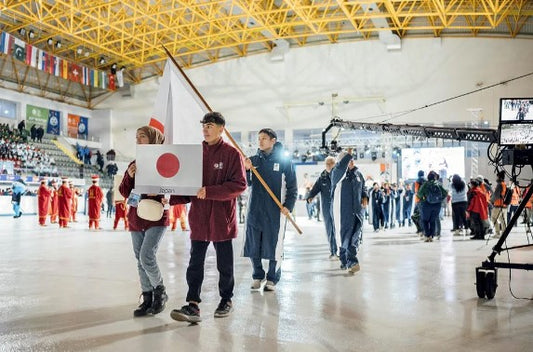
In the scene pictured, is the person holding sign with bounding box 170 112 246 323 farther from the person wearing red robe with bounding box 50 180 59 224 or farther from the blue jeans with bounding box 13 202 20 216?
the blue jeans with bounding box 13 202 20 216

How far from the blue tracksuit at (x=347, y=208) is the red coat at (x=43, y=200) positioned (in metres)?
11.7

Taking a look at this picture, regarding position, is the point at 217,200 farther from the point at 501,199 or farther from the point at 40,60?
the point at 40,60

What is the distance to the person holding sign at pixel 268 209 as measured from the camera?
454 cm

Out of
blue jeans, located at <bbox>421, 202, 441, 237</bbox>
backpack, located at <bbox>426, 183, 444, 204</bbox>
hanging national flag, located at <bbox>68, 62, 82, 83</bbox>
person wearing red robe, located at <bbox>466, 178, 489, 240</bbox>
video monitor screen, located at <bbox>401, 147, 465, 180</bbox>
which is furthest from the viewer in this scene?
hanging national flag, located at <bbox>68, 62, 82, 83</bbox>

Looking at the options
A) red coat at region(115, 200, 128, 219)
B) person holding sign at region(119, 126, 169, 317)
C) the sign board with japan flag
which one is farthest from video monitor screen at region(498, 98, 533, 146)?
red coat at region(115, 200, 128, 219)

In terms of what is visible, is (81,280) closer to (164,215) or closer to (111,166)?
(164,215)

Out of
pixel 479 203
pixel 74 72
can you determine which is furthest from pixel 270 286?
pixel 74 72

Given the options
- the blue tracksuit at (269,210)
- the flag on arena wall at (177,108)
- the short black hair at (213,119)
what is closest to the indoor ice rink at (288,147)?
the flag on arena wall at (177,108)

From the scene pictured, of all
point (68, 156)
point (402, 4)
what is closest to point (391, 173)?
point (402, 4)

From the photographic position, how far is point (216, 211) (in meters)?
3.50

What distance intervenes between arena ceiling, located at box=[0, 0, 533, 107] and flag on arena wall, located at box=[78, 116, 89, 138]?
1.89 meters

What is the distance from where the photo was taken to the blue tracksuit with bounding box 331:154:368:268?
229 inches

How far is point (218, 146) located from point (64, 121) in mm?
29888

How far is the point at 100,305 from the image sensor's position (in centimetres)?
388
